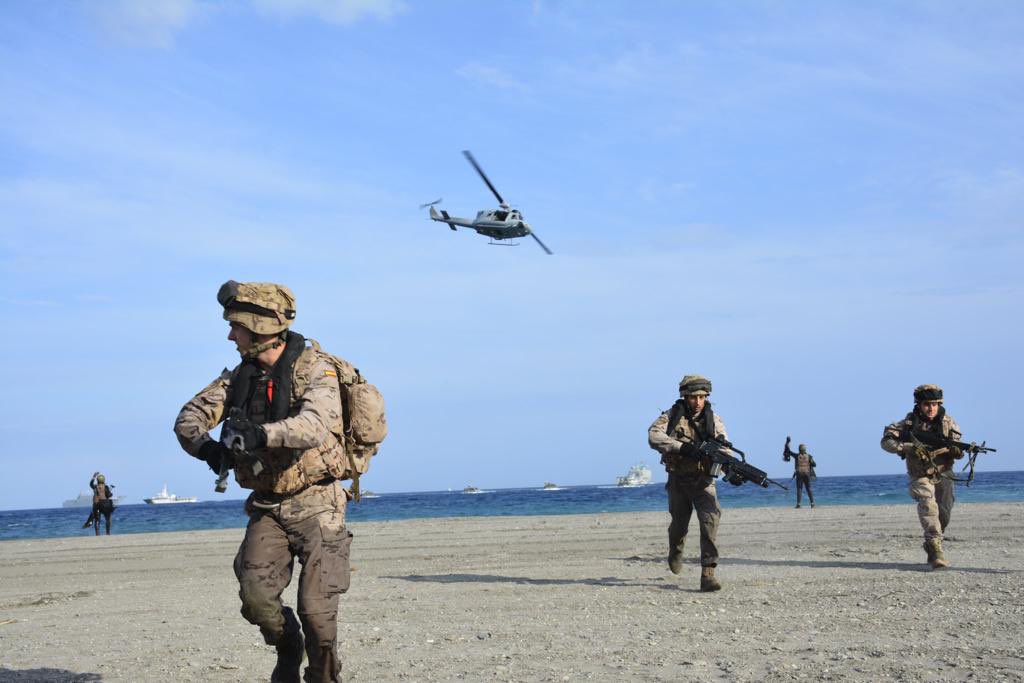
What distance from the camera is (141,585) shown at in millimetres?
12492

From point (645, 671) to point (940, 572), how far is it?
19.2ft

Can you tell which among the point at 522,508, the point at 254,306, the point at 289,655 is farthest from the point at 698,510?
the point at 522,508

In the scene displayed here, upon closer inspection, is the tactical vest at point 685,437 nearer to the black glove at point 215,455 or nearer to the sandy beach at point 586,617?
the sandy beach at point 586,617

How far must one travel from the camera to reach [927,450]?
11.5m

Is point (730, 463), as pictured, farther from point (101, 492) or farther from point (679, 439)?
point (101, 492)

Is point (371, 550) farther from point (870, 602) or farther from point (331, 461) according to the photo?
point (331, 461)

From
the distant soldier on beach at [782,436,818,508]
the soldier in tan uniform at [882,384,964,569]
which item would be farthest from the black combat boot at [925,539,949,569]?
the distant soldier on beach at [782,436,818,508]

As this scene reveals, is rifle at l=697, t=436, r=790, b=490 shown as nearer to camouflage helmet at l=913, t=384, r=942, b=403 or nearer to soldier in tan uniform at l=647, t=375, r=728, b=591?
soldier in tan uniform at l=647, t=375, r=728, b=591

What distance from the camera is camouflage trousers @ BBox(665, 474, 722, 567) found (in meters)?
9.89

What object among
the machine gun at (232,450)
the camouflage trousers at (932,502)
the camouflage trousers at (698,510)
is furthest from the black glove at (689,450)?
the machine gun at (232,450)

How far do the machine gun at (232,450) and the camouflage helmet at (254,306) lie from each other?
484mm

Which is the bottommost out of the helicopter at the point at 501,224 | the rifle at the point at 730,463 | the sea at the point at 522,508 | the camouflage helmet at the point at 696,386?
the sea at the point at 522,508

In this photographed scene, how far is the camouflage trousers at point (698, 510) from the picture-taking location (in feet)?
32.4

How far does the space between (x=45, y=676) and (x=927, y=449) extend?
9.10 m
